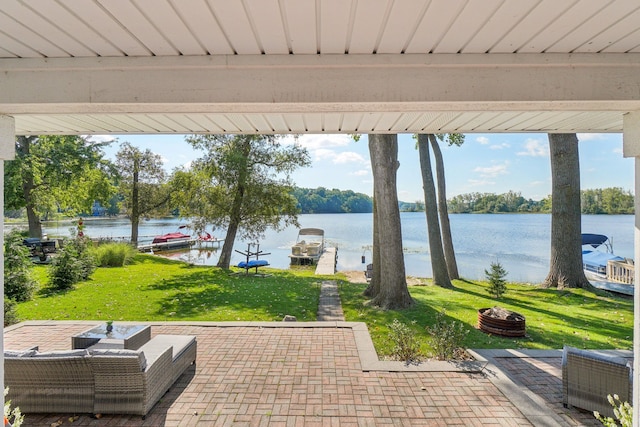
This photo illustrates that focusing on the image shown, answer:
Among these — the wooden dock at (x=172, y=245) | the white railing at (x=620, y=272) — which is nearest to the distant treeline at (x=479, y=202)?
the wooden dock at (x=172, y=245)

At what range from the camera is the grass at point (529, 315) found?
552 centimetres

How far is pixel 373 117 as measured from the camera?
109 inches

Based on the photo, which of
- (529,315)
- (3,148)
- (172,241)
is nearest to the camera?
(3,148)

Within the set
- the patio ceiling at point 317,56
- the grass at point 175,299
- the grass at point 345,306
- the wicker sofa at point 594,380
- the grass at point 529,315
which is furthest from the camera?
the grass at point 175,299

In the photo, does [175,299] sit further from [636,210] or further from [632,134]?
[632,134]

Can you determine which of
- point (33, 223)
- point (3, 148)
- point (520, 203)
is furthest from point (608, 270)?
point (520, 203)

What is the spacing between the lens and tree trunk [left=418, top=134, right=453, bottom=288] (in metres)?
11.1

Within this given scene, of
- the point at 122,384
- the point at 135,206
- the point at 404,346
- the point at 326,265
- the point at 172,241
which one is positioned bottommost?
the point at 326,265

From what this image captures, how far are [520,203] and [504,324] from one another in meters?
63.2

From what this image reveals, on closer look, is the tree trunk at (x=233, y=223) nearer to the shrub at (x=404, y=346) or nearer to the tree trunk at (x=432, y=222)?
the tree trunk at (x=432, y=222)

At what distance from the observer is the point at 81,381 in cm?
331

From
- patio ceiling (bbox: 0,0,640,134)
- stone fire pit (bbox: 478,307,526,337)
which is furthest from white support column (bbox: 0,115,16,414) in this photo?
stone fire pit (bbox: 478,307,526,337)

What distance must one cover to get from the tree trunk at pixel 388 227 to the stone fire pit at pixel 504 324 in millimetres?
1946

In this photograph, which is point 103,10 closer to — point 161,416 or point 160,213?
point 161,416
